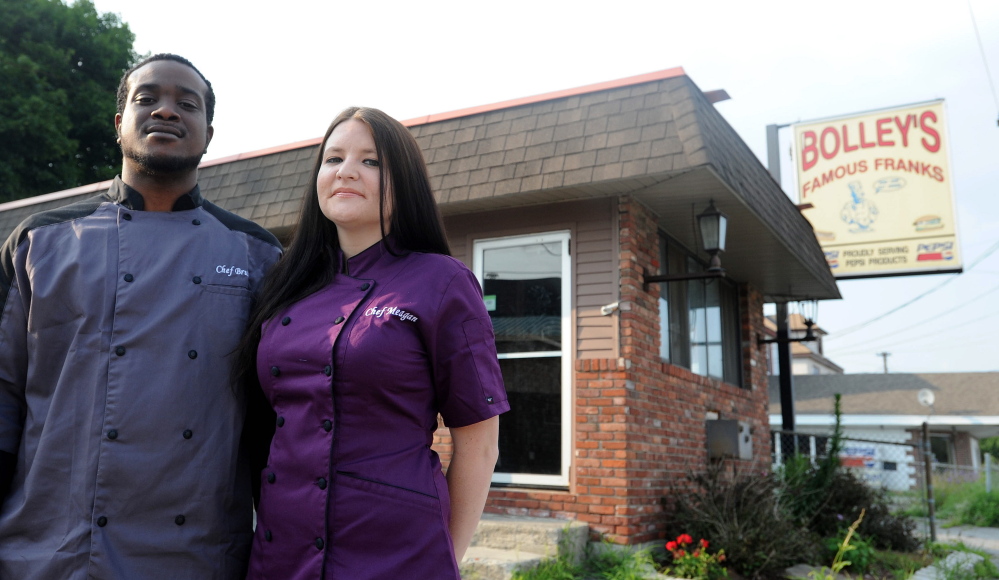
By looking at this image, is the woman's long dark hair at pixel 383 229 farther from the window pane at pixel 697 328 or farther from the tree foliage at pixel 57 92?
the tree foliage at pixel 57 92

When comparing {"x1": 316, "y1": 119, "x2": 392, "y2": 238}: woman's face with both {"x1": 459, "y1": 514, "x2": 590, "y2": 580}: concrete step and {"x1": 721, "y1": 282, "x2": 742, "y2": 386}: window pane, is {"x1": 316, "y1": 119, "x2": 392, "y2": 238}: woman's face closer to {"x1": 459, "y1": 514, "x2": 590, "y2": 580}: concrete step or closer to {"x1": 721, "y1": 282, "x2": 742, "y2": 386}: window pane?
{"x1": 459, "y1": 514, "x2": 590, "y2": 580}: concrete step

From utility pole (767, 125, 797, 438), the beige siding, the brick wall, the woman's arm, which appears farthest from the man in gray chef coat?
utility pole (767, 125, 797, 438)

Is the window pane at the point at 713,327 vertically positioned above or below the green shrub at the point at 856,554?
above

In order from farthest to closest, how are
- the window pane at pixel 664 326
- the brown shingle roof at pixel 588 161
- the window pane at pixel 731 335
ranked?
1. the window pane at pixel 731 335
2. the window pane at pixel 664 326
3. the brown shingle roof at pixel 588 161

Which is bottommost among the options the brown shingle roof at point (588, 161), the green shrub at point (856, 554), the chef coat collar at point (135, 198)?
the green shrub at point (856, 554)

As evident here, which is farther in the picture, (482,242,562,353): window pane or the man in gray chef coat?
(482,242,562,353): window pane

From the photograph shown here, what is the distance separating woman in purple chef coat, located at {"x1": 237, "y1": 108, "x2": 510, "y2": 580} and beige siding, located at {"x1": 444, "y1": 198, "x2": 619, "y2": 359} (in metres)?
4.41

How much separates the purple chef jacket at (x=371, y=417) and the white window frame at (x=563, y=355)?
472 centimetres

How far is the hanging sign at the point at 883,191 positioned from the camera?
1229cm

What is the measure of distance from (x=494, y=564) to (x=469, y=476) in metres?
3.51

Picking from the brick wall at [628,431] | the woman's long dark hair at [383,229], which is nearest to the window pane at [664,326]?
the brick wall at [628,431]

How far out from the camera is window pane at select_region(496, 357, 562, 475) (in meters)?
6.68

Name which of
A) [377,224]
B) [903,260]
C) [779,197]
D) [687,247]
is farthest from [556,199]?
[903,260]

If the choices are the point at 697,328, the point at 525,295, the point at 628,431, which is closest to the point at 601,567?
the point at 628,431
